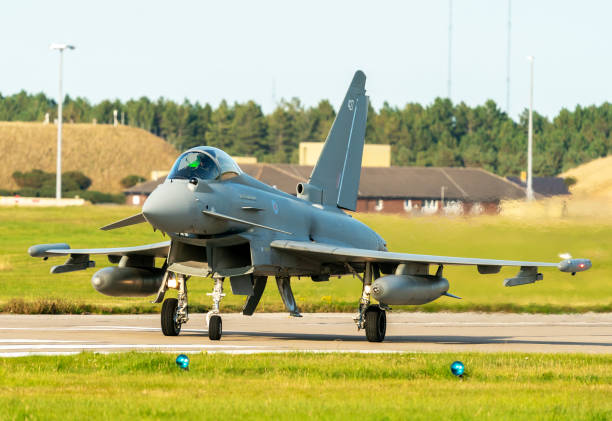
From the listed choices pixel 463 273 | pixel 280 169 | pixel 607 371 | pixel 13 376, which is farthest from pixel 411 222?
pixel 280 169

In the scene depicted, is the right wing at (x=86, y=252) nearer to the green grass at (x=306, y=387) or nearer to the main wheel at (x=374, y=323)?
the main wheel at (x=374, y=323)

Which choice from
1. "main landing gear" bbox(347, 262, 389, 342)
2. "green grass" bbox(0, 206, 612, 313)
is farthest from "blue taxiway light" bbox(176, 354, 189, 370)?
"green grass" bbox(0, 206, 612, 313)

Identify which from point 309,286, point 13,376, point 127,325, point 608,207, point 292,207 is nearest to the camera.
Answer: point 13,376

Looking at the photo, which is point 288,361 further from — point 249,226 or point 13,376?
point 249,226

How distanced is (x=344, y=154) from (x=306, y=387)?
1325 centimetres

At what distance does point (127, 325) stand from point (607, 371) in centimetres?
1295

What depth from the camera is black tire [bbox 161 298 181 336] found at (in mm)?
21578

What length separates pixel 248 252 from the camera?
2155 cm

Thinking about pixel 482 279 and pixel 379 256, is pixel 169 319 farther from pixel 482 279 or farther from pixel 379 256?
pixel 482 279

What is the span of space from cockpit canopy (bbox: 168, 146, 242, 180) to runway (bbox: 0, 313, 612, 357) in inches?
119

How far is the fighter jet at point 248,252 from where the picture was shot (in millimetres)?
20000

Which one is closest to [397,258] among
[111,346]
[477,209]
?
[111,346]

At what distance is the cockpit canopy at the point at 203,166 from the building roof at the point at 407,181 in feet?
318

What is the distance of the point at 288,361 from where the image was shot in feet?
49.8
